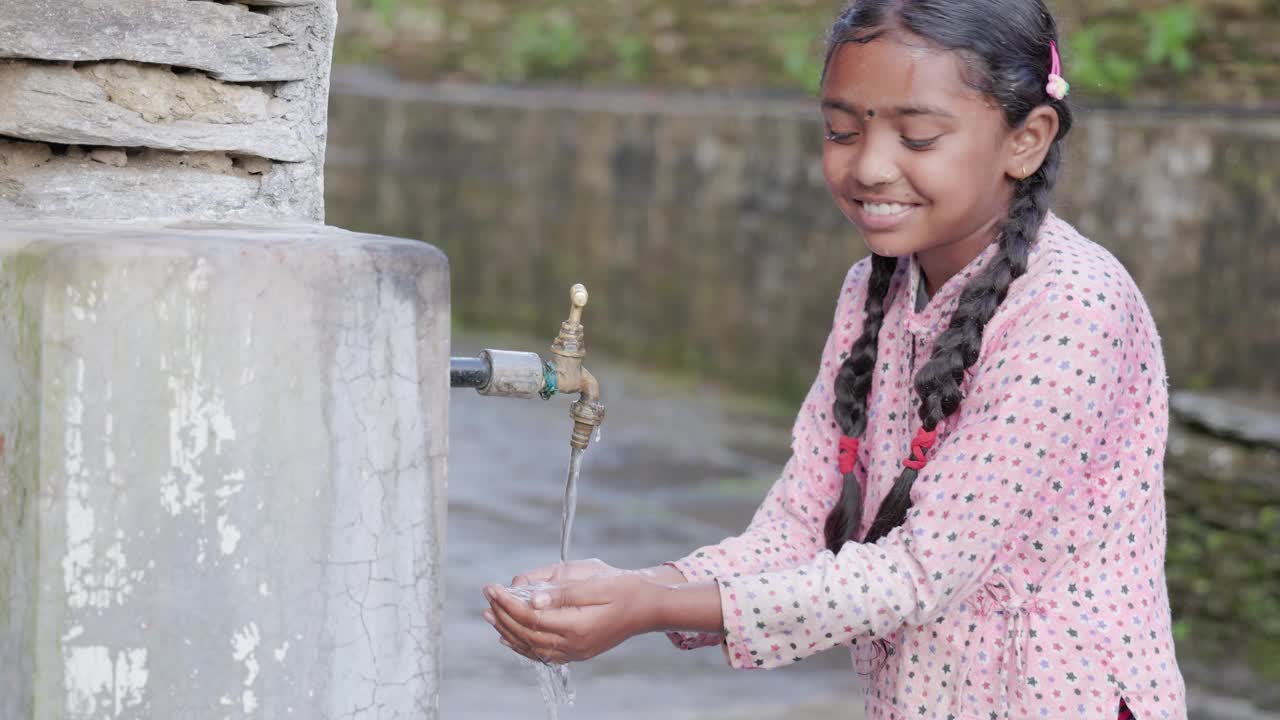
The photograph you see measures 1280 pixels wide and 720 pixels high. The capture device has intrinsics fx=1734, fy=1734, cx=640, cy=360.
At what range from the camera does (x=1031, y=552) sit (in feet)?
6.00

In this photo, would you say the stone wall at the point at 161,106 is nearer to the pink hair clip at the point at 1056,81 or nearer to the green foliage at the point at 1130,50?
the pink hair clip at the point at 1056,81

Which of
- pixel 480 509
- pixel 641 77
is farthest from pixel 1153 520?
pixel 641 77

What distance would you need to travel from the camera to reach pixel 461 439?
264 inches

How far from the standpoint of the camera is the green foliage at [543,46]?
8.66 m

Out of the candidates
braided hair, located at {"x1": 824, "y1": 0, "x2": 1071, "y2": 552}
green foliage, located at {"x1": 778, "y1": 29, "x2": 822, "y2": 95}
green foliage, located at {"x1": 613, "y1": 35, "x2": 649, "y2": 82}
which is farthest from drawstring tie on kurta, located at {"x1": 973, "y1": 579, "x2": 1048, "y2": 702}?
green foliage, located at {"x1": 613, "y1": 35, "x2": 649, "y2": 82}

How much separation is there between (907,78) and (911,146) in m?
0.07

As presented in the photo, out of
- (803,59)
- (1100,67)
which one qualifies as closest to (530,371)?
(1100,67)

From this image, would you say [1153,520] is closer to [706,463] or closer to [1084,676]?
[1084,676]

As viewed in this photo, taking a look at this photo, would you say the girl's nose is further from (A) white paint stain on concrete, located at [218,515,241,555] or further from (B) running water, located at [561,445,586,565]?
(A) white paint stain on concrete, located at [218,515,241,555]

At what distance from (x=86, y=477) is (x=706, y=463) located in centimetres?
493

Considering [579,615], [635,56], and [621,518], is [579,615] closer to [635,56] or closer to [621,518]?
[621,518]

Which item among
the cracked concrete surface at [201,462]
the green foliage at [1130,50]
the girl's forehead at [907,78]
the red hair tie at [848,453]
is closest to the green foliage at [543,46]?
the green foliage at [1130,50]

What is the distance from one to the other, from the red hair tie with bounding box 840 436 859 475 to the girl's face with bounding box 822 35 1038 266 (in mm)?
248

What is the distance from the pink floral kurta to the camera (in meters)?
1.77
